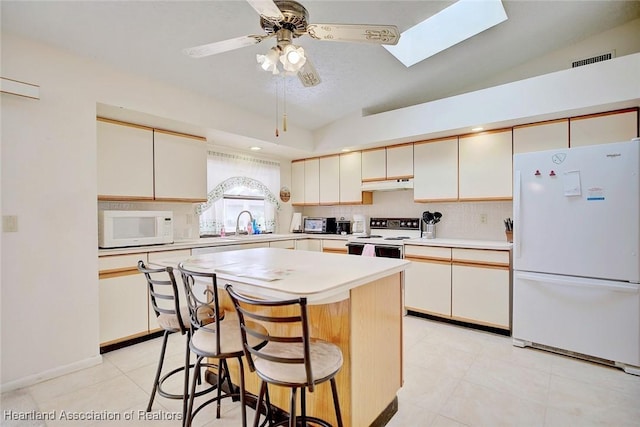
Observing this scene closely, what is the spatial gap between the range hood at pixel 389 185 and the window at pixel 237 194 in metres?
1.55

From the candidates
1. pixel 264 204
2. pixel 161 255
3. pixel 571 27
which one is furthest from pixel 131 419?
pixel 571 27

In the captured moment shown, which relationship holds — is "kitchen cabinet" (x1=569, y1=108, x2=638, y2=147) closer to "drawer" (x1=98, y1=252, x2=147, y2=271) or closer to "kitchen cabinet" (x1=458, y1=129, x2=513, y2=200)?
"kitchen cabinet" (x1=458, y1=129, x2=513, y2=200)

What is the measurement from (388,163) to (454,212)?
1.03 meters

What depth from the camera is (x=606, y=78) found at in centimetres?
254

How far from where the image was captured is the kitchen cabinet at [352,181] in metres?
4.39

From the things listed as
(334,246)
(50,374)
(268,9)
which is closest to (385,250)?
(334,246)

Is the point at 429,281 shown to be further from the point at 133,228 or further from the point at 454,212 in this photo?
the point at 133,228

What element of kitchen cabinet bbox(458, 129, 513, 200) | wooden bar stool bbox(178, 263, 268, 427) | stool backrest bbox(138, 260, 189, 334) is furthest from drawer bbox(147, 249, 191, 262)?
kitchen cabinet bbox(458, 129, 513, 200)

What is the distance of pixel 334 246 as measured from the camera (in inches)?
171

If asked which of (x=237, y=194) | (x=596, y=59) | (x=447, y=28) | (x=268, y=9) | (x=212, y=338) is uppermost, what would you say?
(x=447, y=28)

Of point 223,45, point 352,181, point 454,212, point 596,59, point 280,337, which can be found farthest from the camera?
point 352,181

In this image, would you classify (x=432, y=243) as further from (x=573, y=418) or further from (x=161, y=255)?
(x=161, y=255)

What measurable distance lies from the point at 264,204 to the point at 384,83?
2517 millimetres

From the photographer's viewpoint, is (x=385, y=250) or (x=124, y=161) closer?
(x=124, y=161)
